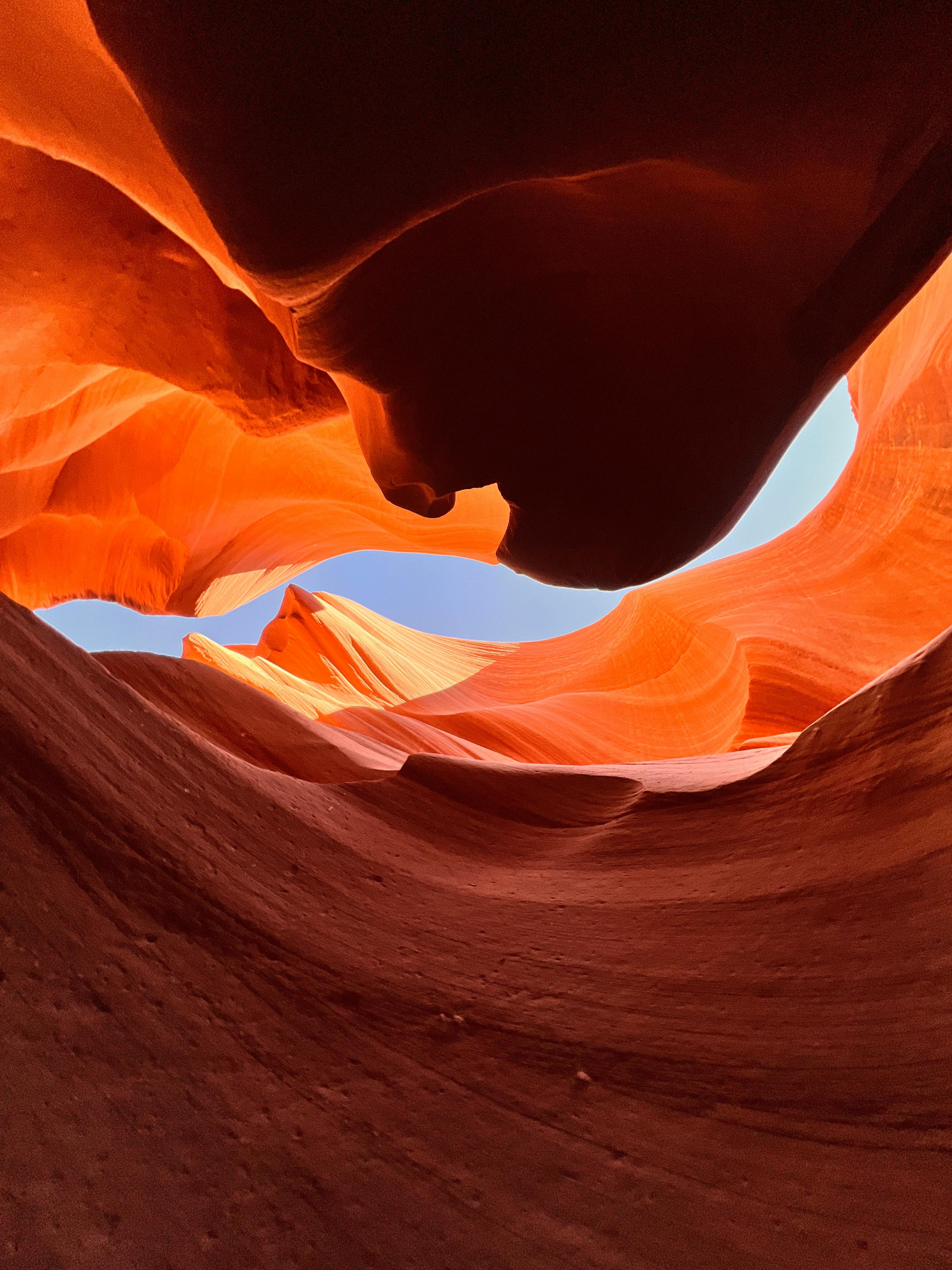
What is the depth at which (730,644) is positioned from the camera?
5281 millimetres

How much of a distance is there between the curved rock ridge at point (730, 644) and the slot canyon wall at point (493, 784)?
7.34 feet

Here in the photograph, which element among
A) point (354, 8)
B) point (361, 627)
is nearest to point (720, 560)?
point (361, 627)

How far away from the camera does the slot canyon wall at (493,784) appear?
0.79 meters

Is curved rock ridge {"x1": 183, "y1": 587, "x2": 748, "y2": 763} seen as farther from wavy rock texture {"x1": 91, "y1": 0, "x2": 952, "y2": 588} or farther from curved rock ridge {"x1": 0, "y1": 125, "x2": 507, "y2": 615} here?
wavy rock texture {"x1": 91, "y1": 0, "x2": 952, "y2": 588}

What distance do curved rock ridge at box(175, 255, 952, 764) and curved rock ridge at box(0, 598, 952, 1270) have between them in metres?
2.41

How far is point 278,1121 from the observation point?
0.83 metres

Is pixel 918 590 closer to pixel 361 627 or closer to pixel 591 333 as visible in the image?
pixel 591 333

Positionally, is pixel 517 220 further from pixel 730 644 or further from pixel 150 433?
pixel 730 644

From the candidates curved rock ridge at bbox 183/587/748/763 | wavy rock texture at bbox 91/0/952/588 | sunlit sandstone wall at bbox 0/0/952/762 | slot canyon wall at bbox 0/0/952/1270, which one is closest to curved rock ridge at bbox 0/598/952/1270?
slot canyon wall at bbox 0/0/952/1270

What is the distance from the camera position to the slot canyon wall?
2.61 feet

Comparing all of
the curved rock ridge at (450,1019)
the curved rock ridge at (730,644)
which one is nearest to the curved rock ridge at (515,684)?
the curved rock ridge at (730,644)

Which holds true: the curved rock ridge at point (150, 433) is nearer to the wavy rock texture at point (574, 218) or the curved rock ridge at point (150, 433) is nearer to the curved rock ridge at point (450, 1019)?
the wavy rock texture at point (574, 218)

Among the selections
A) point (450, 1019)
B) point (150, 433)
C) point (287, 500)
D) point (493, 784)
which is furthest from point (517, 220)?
point (287, 500)

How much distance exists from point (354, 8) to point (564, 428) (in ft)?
3.41
